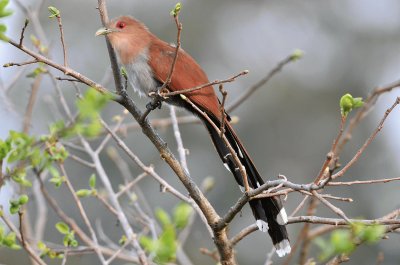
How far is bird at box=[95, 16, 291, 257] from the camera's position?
256 centimetres

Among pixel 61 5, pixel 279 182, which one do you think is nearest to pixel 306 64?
pixel 61 5

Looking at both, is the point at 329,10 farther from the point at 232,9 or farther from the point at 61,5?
the point at 61,5

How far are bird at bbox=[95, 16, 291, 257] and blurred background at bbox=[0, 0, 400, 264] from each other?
471 cm

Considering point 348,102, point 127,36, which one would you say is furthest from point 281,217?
point 127,36

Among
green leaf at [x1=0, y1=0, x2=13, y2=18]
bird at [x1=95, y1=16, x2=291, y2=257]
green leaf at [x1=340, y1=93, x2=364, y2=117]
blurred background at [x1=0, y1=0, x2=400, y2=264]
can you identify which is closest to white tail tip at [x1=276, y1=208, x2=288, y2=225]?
bird at [x1=95, y1=16, x2=291, y2=257]

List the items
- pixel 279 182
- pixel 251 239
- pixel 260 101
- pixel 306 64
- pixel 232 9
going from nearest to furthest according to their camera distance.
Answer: pixel 279 182 < pixel 251 239 < pixel 260 101 < pixel 306 64 < pixel 232 9

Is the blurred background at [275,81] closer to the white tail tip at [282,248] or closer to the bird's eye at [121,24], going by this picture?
the bird's eye at [121,24]

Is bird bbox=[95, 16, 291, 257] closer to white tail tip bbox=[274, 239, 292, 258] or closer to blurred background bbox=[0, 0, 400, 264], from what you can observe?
white tail tip bbox=[274, 239, 292, 258]

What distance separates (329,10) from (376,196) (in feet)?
21.1

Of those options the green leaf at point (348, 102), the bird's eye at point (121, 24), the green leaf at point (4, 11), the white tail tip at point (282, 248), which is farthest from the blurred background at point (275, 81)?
the green leaf at point (4, 11)

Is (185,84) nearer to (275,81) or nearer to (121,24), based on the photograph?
(121,24)

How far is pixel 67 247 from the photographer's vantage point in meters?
2.56

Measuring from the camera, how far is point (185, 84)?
9.85ft

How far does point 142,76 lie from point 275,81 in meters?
10.2
